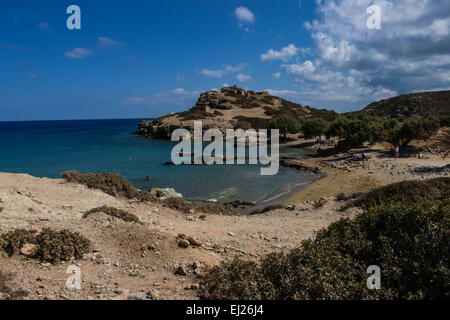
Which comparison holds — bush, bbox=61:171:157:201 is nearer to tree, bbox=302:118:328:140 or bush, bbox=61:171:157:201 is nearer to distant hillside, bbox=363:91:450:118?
tree, bbox=302:118:328:140

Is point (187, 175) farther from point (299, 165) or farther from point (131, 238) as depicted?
point (131, 238)

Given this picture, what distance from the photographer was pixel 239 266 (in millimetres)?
5547

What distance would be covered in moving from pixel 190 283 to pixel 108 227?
4.41 m

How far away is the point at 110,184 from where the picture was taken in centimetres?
1630

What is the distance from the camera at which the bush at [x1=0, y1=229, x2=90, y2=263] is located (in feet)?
21.6

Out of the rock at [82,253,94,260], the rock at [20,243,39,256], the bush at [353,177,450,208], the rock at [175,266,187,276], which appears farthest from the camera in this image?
the bush at [353,177,450,208]

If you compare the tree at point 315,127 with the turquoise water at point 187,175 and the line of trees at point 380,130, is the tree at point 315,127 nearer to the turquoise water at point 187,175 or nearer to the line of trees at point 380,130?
the line of trees at point 380,130

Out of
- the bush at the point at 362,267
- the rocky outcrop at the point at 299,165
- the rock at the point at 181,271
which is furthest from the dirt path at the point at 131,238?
the rocky outcrop at the point at 299,165

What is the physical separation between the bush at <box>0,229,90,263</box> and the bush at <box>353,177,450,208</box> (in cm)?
1212

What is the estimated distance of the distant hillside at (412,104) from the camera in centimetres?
8469

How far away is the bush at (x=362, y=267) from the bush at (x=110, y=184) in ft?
37.4

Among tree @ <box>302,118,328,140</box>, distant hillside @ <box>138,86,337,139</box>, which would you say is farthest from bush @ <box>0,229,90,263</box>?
distant hillside @ <box>138,86,337,139</box>
